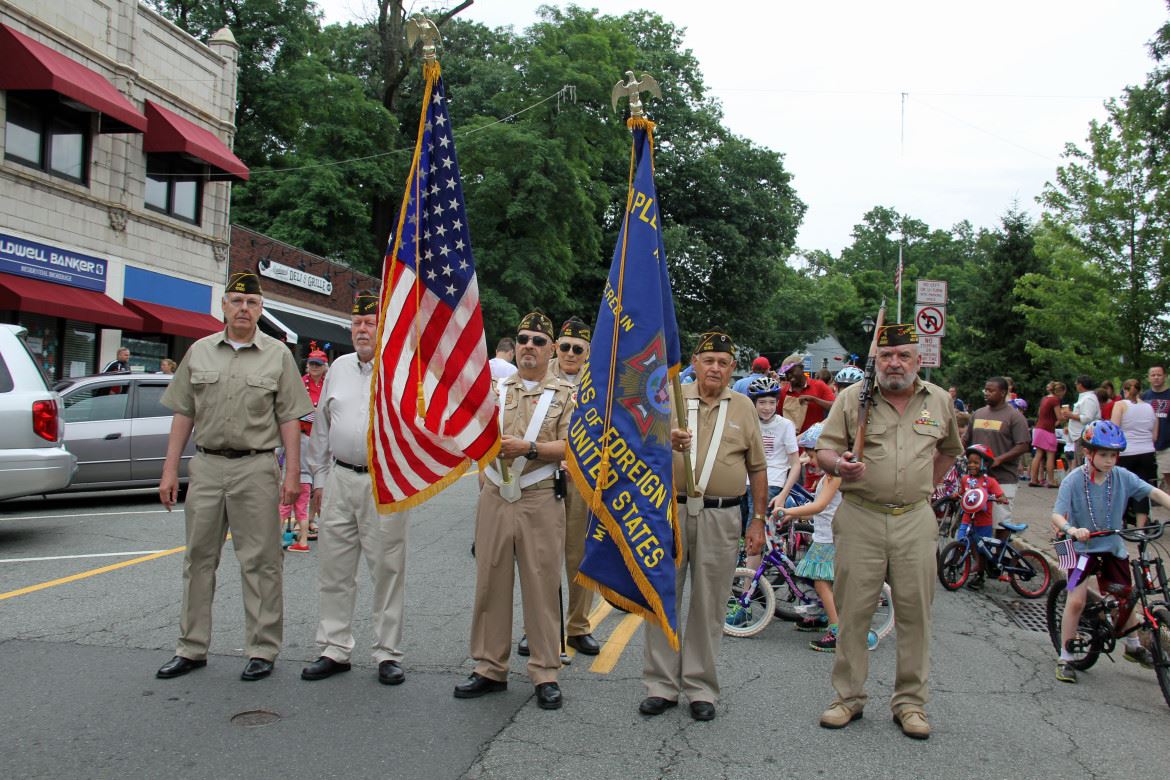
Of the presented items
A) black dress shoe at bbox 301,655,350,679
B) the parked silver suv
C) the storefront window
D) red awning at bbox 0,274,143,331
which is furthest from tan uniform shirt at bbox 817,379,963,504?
the storefront window

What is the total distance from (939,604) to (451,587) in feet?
14.3

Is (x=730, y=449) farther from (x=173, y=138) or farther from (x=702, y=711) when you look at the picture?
(x=173, y=138)

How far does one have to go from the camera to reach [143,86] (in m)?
21.7

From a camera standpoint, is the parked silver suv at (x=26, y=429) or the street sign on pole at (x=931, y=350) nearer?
the parked silver suv at (x=26, y=429)

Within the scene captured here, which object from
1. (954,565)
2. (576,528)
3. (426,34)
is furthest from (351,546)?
(954,565)

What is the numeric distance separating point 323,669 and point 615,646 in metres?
2.04

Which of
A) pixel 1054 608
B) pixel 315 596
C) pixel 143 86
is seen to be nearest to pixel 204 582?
pixel 315 596

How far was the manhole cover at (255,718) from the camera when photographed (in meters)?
4.59

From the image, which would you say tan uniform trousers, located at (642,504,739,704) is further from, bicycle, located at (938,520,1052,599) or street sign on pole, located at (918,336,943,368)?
street sign on pole, located at (918,336,943,368)

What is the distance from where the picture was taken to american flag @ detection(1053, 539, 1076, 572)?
20.6 feet

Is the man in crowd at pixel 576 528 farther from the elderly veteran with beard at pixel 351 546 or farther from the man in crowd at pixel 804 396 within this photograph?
the man in crowd at pixel 804 396

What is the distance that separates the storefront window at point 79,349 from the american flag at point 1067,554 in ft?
63.6

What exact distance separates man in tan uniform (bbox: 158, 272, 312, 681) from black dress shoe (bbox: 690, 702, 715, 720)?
2.37 meters

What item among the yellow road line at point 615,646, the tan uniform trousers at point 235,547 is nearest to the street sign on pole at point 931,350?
the yellow road line at point 615,646
